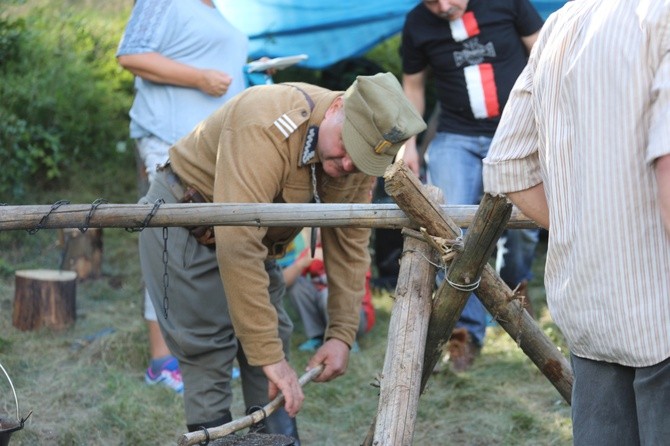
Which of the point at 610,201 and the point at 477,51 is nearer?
the point at 610,201

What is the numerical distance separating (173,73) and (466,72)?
1.64 metres

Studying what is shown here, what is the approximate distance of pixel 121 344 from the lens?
5734mm

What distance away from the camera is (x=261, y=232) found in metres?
3.37

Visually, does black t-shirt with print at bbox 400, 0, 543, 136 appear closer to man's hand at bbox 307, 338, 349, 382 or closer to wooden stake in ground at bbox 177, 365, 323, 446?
man's hand at bbox 307, 338, 349, 382

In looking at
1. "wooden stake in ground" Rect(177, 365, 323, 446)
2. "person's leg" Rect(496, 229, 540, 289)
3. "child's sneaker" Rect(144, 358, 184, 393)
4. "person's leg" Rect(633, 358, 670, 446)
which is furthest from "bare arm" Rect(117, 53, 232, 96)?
"person's leg" Rect(633, 358, 670, 446)

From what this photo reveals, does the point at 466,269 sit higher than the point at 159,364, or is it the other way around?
the point at 466,269

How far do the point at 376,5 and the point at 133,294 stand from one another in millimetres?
2639

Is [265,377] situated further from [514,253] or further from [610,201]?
[514,253]

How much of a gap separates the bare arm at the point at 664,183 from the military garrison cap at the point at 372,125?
4.74ft

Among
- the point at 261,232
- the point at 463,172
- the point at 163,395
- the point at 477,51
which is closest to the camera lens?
the point at 261,232

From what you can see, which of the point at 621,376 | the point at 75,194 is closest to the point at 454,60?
the point at 621,376

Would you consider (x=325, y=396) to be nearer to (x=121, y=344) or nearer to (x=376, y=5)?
(x=121, y=344)

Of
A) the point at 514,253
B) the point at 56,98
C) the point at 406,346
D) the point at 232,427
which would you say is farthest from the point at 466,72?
the point at 56,98

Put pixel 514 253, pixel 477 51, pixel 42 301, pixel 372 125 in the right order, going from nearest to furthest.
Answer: pixel 372 125 → pixel 477 51 → pixel 42 301 → pixel 514 253
